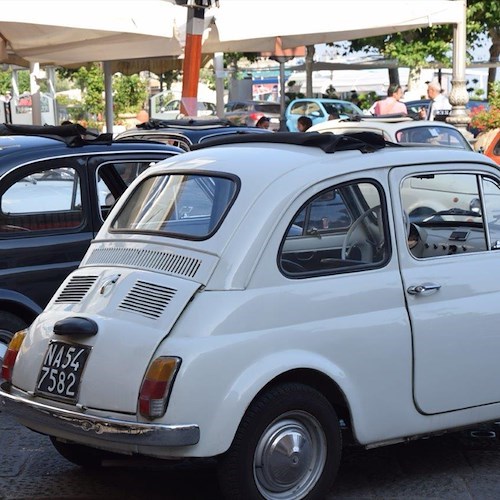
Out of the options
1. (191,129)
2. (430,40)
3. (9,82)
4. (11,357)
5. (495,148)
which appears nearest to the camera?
(11,357)

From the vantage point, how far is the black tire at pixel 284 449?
4.78 meters

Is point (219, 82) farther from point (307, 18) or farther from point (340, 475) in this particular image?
point (340, 475)

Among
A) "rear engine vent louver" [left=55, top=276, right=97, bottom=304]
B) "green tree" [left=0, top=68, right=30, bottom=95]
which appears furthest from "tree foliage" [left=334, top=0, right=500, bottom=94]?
"green tree" [left=0, top=68, right=30, bottom=95]

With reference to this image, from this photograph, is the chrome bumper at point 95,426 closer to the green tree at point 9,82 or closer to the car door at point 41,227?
the car door at point 41,227

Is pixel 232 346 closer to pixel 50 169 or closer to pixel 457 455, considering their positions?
pixel 457 455

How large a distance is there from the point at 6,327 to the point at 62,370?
84.8 inches

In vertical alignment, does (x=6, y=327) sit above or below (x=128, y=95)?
above

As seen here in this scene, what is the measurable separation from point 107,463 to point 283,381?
3.07 ft

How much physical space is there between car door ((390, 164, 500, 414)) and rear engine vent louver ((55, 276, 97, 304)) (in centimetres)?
155

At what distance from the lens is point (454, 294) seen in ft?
18.2

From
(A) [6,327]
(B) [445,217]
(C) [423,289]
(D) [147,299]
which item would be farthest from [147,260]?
(A) [6,327]

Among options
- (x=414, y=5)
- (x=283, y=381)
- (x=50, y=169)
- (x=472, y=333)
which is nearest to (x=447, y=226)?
(x=472, y=333)

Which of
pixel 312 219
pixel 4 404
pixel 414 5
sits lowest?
pixel 4 404

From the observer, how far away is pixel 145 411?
467 centimetres
